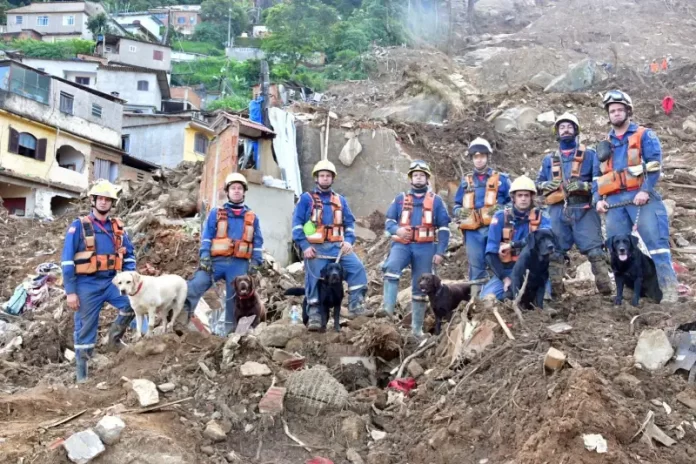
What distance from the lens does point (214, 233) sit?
8.07 metres

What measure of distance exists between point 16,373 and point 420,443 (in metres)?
6.14

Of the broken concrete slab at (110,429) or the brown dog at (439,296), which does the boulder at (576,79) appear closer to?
the brown dog at (439,296)

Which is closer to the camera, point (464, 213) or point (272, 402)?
point (272, 402)

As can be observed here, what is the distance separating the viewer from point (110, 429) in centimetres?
477

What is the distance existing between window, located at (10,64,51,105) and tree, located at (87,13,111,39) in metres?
29.3

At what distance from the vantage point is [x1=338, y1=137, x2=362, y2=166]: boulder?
652 inches

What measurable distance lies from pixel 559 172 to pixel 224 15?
6724 cm

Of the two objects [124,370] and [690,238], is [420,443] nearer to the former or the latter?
[124,370]

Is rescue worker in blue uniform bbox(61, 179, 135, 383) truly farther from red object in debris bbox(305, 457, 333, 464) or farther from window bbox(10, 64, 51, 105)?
window bbox(10, 64, 51, 105)

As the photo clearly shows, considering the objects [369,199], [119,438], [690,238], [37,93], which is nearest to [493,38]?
[37,93]

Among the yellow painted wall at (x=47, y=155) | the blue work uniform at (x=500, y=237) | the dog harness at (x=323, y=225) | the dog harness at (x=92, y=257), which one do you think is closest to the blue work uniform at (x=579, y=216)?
the blue work uniform at (x=500, y=237)

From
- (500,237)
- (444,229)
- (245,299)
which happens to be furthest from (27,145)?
(500,237)

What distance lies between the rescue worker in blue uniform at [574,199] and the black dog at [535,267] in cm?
46

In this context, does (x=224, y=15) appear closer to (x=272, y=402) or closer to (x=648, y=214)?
(x=648, y=214)
